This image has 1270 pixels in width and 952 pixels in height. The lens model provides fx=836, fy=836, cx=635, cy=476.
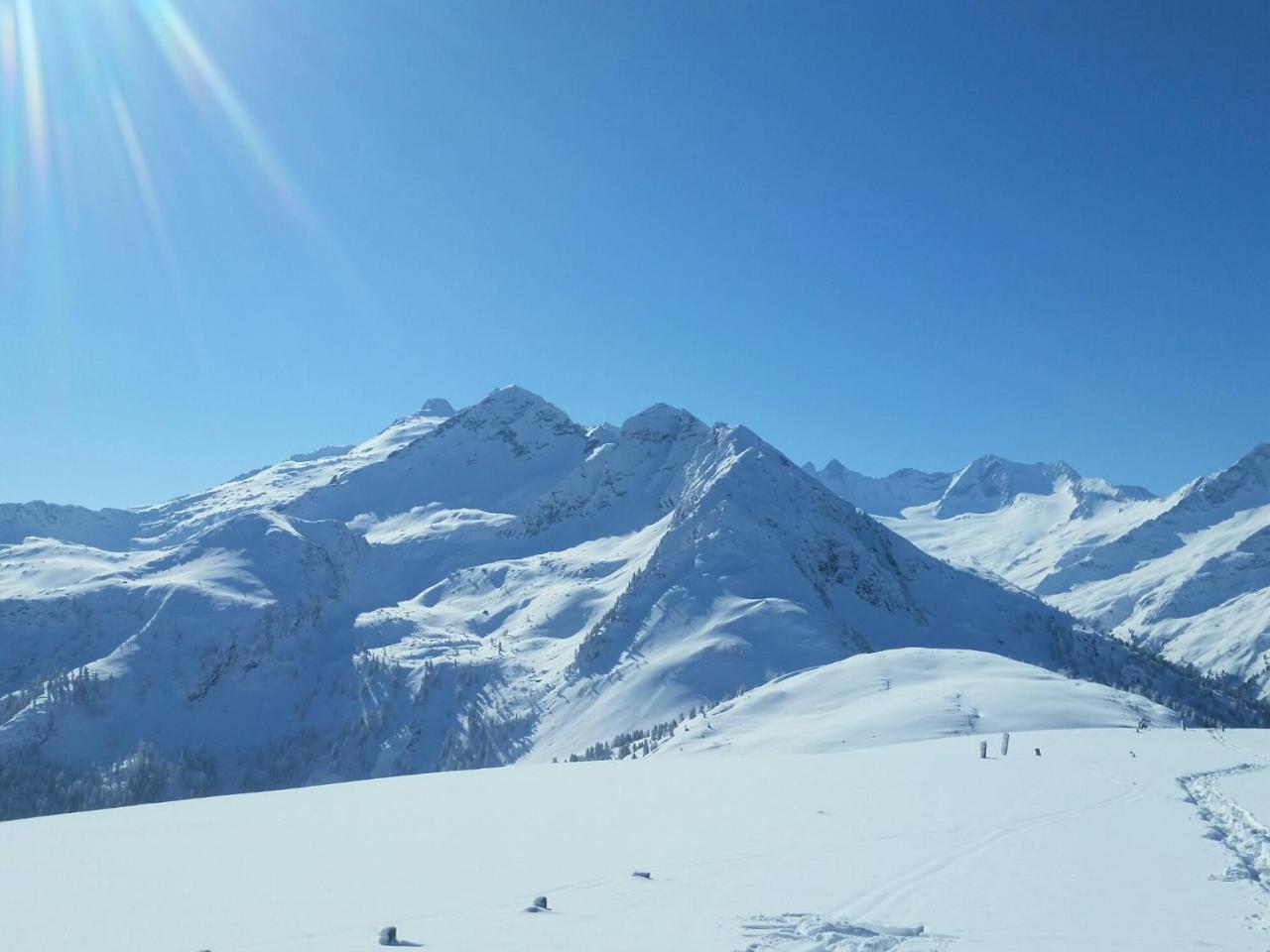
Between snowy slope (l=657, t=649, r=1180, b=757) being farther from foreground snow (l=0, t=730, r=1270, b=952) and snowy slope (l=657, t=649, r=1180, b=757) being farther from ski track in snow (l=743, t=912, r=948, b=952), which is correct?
ski track in snow (l=743, t=912, r=948, b=952)

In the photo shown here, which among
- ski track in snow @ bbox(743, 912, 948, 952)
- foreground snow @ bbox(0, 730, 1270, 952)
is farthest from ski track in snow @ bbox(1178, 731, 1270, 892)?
ski track in snow @ bbox(743, 912, 948, 952)

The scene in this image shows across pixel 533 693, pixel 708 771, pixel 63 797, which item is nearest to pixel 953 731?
pixel 708 771

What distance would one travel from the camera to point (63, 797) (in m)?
161

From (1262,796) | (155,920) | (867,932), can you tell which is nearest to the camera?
(867,932)

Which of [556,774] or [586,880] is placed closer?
[586,880]

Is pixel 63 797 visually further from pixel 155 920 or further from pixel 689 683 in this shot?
pixel 155 920

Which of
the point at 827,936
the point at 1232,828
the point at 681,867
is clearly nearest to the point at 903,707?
the point at 1232,828

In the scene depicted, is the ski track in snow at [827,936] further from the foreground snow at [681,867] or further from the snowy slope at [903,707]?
the snowy slope at [903,707]

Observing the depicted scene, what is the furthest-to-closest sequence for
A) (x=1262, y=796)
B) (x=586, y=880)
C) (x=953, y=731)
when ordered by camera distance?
(x=953, y=731) < (x=1262, y=796) < (x=586, y=880)

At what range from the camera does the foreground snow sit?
46.0ft

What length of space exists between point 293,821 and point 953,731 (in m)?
45.3

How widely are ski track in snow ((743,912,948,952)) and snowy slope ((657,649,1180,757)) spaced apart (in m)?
41.5

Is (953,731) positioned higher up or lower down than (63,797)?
higher up

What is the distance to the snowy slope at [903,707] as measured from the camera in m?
59.0
